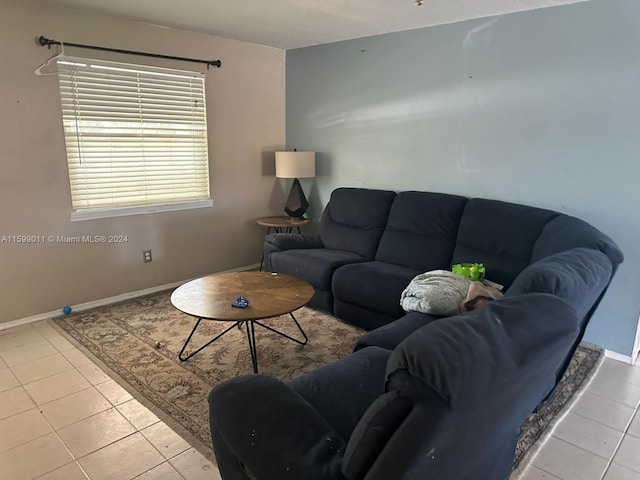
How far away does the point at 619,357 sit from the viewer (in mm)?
2865

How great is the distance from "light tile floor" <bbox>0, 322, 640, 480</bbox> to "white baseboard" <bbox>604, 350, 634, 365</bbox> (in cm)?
9

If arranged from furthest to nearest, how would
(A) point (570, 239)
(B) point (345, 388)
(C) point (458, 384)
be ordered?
1. (A) point (570, 239)
2. (B) point (345, 388)
3. (C) point (458, 384)

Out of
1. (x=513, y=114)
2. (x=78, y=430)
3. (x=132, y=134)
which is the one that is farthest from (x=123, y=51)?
(x=513, y=114)

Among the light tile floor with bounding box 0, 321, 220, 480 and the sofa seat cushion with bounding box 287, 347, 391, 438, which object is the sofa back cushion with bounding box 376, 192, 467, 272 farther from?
the light tile floor with bounding box 0, 321, 220, 480

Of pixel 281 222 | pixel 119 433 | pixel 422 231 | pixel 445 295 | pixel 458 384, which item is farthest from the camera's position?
pixel 281 222

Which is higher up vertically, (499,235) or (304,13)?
(304,13)

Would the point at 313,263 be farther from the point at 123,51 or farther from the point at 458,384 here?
the point at 458,384

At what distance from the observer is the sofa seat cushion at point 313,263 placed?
3.38 m

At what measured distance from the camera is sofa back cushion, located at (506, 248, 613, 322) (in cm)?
147

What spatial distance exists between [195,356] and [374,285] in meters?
1.28

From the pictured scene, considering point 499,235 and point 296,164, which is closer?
point 499,235

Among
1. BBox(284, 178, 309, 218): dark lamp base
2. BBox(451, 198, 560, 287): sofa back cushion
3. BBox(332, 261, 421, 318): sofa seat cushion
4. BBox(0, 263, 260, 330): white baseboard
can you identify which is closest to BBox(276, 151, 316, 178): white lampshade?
BBox(284, 178, 309, 218): dark lamp base

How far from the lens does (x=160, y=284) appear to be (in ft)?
13.3

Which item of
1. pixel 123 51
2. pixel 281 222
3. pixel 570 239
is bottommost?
pixel 281 222
